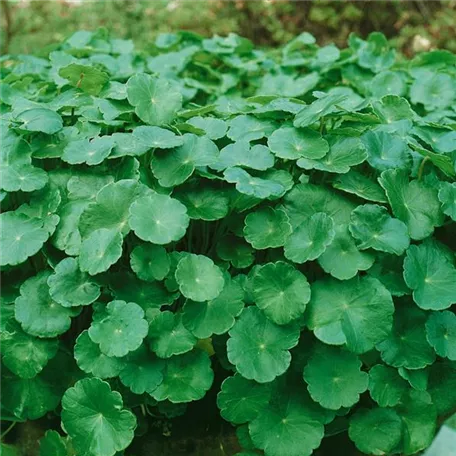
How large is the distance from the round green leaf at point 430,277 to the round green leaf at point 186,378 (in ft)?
1.90

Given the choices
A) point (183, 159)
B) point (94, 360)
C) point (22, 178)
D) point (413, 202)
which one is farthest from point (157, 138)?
point (413, 202)

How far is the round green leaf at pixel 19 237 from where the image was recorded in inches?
71.9

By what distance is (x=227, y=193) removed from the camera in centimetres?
192

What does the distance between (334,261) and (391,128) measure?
1.83 ft

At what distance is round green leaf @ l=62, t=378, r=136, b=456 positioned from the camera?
1740 mm

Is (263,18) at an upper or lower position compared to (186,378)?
lower

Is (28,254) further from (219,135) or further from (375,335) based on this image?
(375,335)

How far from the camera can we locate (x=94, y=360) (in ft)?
5.82

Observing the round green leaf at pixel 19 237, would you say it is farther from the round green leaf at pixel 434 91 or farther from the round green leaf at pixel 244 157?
the round green leaf at pixel 434 91

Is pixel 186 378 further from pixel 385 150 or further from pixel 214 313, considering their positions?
pixel 385 150

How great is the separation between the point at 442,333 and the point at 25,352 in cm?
113

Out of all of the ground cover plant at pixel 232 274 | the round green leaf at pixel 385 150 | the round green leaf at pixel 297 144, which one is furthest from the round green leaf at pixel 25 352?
the round green leaf at pixel 385 150

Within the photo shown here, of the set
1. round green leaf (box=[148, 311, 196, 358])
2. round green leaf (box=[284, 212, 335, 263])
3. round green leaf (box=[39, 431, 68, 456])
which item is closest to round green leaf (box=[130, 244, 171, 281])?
round green leaf (box=[148, 311, 196, 358])

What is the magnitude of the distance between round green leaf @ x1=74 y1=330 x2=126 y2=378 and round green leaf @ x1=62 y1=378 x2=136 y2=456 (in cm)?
3
